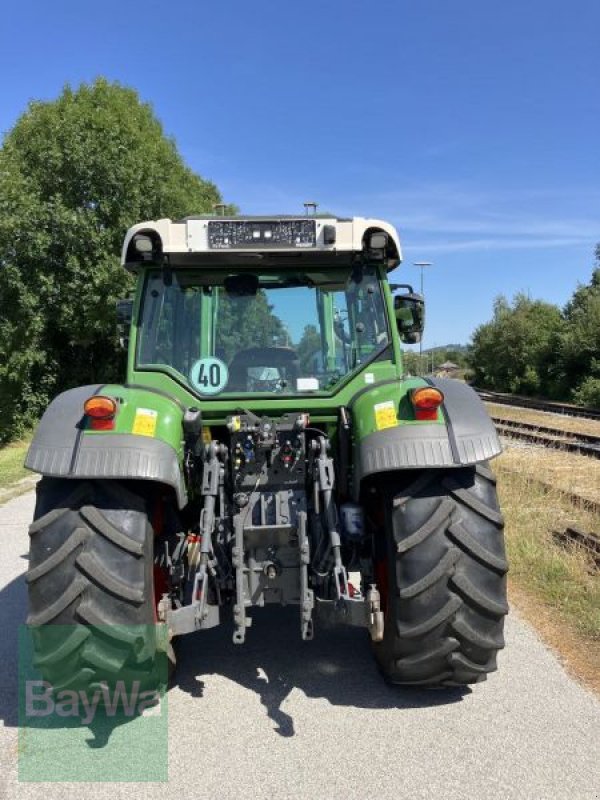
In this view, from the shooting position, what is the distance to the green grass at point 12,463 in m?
11.6

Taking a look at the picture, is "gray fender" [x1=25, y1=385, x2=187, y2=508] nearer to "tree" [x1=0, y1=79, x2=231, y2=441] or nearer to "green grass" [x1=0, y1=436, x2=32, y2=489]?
"green grass" [x1=0, y1=436, x2=32, y2=489]

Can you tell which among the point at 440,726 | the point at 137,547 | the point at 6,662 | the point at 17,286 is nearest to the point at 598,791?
the point at 440,726

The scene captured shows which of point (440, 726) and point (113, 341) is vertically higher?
point (113, 341)

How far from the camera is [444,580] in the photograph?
10.7 ft

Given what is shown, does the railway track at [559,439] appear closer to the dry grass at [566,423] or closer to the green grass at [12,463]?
the dry grass at [566,423]

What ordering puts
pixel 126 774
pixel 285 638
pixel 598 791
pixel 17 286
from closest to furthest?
1. pixel 598 791
2. pixel 126 774
3. pixel 285 638
4. pixel 17 286

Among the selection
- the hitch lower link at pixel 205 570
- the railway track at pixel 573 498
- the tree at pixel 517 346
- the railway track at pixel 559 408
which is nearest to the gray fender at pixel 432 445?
the hitch lower link at pixel 205 570

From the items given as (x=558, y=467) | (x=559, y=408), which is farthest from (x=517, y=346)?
(x=558, y=467)

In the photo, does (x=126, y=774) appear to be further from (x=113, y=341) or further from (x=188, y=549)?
(x=113, y=341)

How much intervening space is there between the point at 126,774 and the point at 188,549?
119cm

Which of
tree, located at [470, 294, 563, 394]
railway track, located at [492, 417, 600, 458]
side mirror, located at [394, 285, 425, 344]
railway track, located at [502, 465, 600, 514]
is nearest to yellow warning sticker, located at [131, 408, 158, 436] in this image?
side mirror, located at [394, 285, 425, 344]

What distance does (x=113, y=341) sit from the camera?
19.2 m

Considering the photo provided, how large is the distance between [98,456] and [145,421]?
11.8 inches

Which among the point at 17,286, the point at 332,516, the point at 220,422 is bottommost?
the point at 332,516
